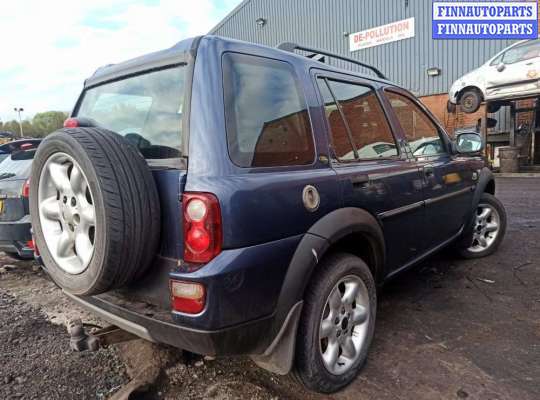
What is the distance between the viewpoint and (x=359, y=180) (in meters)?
2.32

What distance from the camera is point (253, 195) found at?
1701 millimetres

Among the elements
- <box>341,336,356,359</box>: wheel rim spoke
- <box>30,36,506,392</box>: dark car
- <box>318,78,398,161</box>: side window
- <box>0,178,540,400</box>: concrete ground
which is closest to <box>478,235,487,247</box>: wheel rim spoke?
<box>0,178,540,400</box>: concrete ground

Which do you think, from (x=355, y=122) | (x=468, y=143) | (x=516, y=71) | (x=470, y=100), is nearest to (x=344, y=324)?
(x=355, y=122)

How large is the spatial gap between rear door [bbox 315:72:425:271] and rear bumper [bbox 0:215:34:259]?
302 cm

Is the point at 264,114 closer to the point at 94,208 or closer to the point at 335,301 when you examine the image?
the point at 94,208

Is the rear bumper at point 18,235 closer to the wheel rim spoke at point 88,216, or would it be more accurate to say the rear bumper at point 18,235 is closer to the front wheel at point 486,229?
the wheel rim spoke at point 88,216

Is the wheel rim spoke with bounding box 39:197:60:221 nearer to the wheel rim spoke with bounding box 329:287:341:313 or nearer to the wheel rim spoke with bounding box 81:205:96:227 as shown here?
the wheel rim spoke with bounding box 81:205:96:227

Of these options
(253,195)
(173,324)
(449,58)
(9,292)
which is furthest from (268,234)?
(449,58)

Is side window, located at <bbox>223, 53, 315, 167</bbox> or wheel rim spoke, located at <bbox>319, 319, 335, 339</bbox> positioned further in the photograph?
wheel rim spoke, located at <bbox>319, 319, 335, 339</bbox>

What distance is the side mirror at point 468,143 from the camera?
3629mm

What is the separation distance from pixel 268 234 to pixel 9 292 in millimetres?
3493

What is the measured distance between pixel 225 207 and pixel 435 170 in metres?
2.18

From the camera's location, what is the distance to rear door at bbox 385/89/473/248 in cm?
306

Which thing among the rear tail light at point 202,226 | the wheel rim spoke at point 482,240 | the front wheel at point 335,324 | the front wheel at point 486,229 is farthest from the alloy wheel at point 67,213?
the wheel rim spoke at point 482,240
